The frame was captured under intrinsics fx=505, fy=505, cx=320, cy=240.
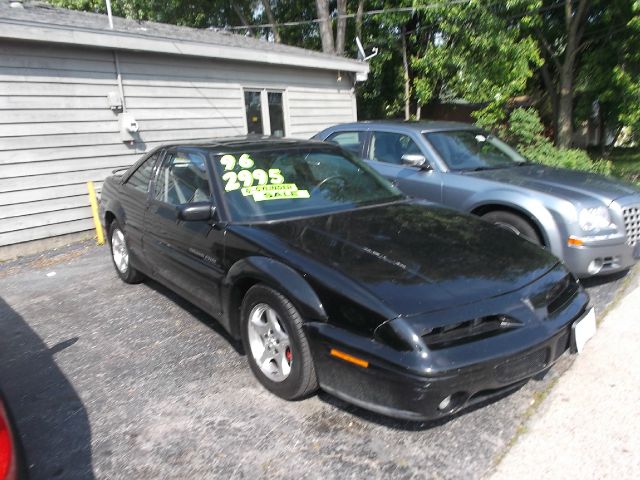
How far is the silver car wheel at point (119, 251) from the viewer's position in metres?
5.08

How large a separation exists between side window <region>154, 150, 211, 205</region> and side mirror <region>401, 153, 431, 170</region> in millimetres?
2347

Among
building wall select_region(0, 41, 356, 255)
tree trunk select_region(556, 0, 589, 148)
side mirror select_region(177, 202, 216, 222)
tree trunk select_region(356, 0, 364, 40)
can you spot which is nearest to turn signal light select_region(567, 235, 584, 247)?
side mirror select_region(177, 202, 216, 222)

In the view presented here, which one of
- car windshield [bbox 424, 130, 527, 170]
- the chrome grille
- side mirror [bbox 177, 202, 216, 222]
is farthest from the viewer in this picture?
car windshield [bbox 424, 130, 527, 170]

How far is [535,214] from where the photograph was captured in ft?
14.4

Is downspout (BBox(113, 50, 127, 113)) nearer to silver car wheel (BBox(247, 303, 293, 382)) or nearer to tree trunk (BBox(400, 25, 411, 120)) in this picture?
silver car wheel (BBox(247, 303, 293, 382))

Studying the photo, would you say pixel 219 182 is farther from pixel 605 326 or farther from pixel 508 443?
pixel 605 326

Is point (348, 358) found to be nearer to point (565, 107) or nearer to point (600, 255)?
point (600, 255)

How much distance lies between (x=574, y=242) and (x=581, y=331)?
1.69m

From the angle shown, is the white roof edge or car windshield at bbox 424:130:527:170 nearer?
car windshield at bbox 424:130:527:170

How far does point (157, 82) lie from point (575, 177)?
643 centimetres

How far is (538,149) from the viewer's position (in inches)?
374

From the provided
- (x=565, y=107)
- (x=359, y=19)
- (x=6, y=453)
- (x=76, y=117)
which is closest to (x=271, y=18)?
(x=359, y=19)

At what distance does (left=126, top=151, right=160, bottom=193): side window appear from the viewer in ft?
14.6

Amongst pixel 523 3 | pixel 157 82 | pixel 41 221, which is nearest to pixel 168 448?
pixel 41 221
